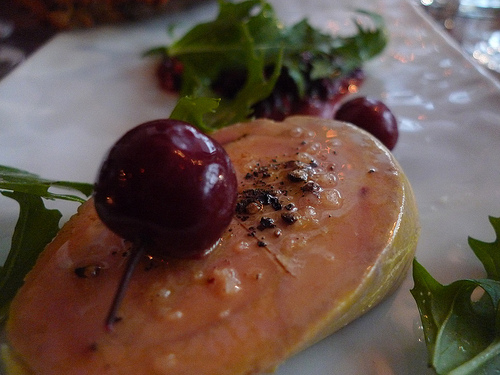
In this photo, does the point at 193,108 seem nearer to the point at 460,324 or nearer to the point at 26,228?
the point at 26,228

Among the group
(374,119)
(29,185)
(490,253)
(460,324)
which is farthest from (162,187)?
(374,119)

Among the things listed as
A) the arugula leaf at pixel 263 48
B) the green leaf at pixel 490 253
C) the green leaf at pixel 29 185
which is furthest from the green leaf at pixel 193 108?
the green leaf at pixel 490 253

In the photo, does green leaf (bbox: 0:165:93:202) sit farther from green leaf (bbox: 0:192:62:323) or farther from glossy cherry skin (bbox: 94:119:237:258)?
glossy cherry skin (bbox: 94:119:237:258)

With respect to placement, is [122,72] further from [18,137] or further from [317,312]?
[317,312]

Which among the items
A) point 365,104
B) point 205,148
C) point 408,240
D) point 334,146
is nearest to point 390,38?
point 365,104

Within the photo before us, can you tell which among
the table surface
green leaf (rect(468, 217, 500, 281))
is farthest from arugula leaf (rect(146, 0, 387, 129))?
green leaf (rect(468, 217, 500, 281))

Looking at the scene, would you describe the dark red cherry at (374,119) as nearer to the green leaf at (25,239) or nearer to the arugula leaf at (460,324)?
the arugula leaf at (460,324)

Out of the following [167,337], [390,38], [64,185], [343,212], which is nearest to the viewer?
[167,337]

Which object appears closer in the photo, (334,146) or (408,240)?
(408,240)

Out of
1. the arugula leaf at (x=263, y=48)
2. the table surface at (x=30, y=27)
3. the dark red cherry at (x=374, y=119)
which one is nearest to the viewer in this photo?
the dark red cherry at (x=374, y=119)
